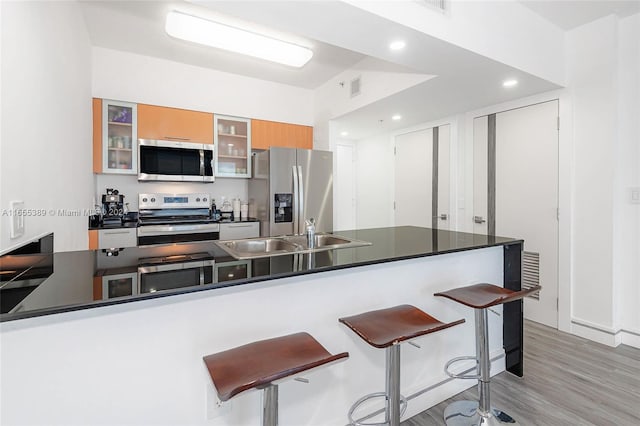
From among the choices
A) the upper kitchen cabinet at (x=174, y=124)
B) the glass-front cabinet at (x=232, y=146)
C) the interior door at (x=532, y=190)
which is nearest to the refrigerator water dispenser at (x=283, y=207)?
the glass-front cabinet at (x=232, y=146)

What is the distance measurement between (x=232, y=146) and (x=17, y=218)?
9.07 ft

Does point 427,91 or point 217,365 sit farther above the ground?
point 427,91

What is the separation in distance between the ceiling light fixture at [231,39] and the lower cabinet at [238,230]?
1.85 meters

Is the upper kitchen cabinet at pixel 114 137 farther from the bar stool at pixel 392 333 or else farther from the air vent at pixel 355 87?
the bar stool at pixel 392 333

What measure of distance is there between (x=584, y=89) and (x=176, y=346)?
12.0ft

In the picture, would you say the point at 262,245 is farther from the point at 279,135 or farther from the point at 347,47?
the point at 279,135

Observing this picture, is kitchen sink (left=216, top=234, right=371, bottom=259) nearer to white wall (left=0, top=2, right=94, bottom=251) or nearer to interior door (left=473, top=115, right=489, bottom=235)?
white wall (left=0, top=2, right=94, bottom=251)

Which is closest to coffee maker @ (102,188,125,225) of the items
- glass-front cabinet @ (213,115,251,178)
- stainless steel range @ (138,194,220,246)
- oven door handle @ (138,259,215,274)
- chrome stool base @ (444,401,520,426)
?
stainless steel range @ (138,194,220,246)

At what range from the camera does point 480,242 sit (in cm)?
204

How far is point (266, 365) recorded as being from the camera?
1026 millimetres

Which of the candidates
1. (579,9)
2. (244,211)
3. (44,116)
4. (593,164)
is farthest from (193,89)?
(593,164)

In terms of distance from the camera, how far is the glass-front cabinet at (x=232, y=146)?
380 centimetres

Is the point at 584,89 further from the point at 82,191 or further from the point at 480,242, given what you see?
the point at 82,191

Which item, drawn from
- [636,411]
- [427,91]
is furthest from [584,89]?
[636,411]
